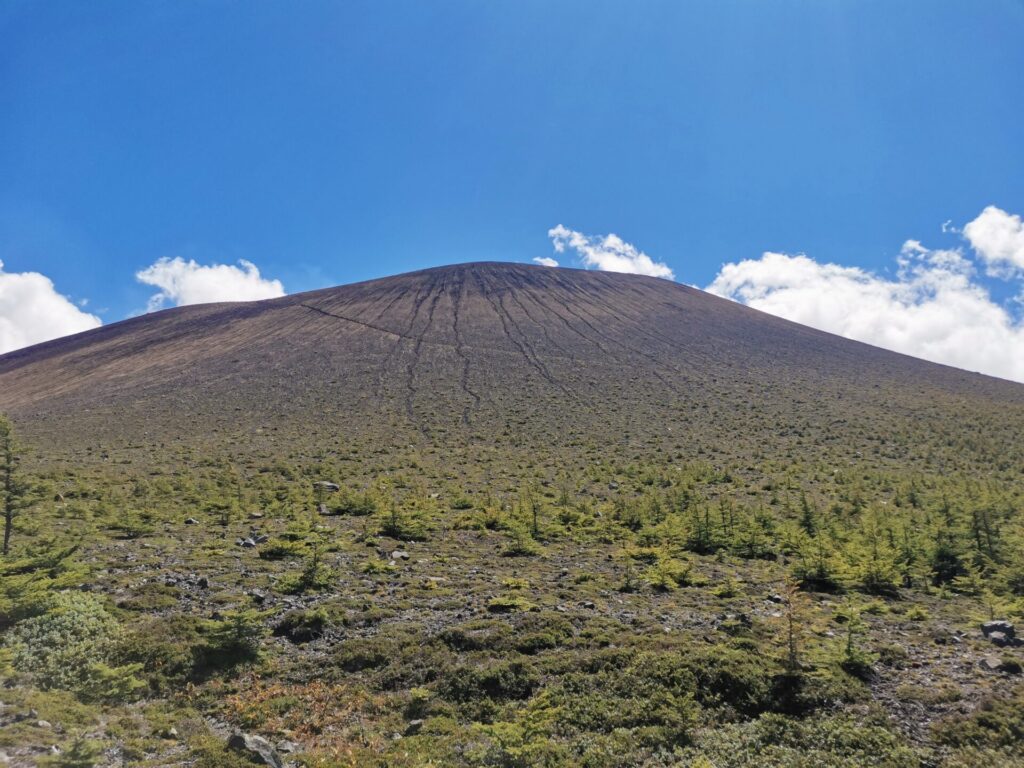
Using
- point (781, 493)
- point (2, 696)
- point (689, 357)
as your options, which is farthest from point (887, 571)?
point (689, 357)

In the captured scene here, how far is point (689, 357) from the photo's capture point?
201 ft

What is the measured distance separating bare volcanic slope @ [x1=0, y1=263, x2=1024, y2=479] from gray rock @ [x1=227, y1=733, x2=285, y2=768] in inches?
1042

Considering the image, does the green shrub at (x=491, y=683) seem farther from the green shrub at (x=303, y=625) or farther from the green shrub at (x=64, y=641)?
the green shrub at (x=64, y=641)

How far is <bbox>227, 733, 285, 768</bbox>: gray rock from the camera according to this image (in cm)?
725

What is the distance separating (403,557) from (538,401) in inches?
1259

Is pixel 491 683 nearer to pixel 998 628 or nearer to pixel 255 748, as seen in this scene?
pixel 255 748

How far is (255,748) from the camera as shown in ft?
24.2

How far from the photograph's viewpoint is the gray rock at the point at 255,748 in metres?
7.25

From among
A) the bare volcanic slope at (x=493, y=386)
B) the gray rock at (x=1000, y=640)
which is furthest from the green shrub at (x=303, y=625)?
the bare volcanic slope at (x=493, y=386)

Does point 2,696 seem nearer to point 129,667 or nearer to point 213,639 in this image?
point 129,667

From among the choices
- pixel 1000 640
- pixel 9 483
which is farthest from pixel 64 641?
pixel 1000 640

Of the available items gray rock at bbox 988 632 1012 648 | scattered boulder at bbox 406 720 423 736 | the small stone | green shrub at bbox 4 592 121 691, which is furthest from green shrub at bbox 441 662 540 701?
gray rock at bbox 988 632 1012 648

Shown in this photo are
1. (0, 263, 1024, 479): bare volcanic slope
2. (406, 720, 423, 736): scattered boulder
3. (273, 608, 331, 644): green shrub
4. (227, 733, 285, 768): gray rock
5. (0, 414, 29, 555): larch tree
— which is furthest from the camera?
(0, 263, 1024, 479): bare volcanic slope

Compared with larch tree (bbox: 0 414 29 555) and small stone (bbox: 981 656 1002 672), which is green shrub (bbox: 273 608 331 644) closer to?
larch tree (bbox: 0 414 29 555)
